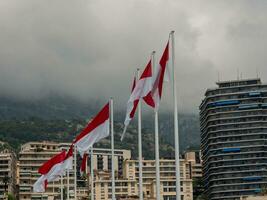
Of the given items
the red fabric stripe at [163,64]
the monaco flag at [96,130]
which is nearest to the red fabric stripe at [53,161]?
the monaco flag at [96,130]

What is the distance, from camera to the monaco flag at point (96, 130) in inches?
2089

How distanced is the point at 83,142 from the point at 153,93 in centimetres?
1293

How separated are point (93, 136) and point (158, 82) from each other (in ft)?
41.8

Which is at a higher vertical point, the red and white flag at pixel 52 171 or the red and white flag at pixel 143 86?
the red and white flag at pixel 143 86

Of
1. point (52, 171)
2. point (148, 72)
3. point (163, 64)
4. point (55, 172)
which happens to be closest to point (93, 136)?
point (148, 72)

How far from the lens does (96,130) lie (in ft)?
177

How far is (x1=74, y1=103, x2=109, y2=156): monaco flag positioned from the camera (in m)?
53.1

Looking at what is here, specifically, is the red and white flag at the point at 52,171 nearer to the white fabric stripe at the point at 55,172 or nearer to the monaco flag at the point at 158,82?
the white fabric stripe at the point at 55,172

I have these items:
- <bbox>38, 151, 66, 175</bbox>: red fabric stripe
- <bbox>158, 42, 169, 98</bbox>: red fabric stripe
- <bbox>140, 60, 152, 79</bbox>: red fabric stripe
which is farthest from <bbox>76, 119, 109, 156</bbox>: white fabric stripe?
<bbox>38, 151, 66, 175</bbox>: red fabric stripe

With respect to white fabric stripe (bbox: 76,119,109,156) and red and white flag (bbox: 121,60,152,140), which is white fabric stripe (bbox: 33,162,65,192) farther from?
red and white flag (bbox: 121,60,152,140)

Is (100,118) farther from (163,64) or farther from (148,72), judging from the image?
(163,64)

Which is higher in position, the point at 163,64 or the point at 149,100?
the point at 163,64

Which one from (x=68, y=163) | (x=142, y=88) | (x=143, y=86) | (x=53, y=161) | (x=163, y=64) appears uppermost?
(x=163, y=64)

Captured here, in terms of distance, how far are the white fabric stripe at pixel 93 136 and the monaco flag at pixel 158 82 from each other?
9.64 meters
